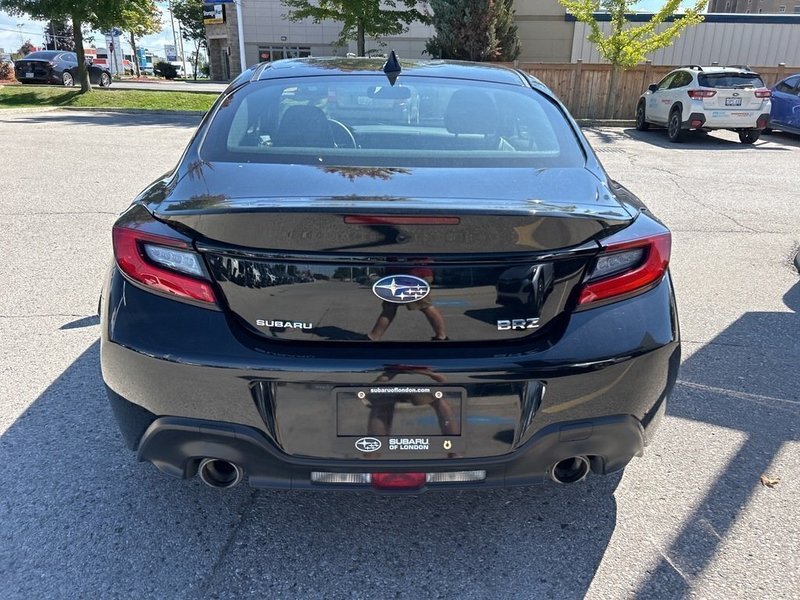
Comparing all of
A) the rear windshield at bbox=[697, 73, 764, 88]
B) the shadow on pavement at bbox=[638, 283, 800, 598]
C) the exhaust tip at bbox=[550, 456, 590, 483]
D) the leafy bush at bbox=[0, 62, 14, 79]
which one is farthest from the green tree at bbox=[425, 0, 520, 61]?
the leafy bush at bbox=[0, 62, 14, 79]

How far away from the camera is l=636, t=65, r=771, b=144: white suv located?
14.9 m

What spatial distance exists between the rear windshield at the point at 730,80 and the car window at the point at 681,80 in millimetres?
405

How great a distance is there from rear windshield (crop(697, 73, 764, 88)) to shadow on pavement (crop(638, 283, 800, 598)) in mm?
12006

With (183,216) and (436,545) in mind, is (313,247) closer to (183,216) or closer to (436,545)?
(183,216)

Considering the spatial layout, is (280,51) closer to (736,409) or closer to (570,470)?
(736,409)

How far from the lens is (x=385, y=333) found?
1.97 meters

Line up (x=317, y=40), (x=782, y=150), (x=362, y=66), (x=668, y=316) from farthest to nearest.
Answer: (x=317, y=40) < (x=782, y=150) < (x=362, y=66) < (x=668, y=316)

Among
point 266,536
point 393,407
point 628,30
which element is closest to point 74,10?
point 628,30

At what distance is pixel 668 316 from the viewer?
217 cm

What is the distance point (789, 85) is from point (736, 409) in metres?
16.3

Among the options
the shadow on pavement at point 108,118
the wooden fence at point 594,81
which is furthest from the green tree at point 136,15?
the wooden fence at point 594,81

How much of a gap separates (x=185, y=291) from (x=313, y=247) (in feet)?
1.41

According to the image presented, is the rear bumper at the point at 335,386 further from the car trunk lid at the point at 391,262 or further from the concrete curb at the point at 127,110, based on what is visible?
the concrete curb at the point at 127,110

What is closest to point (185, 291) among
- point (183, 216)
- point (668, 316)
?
point (183, 216)
